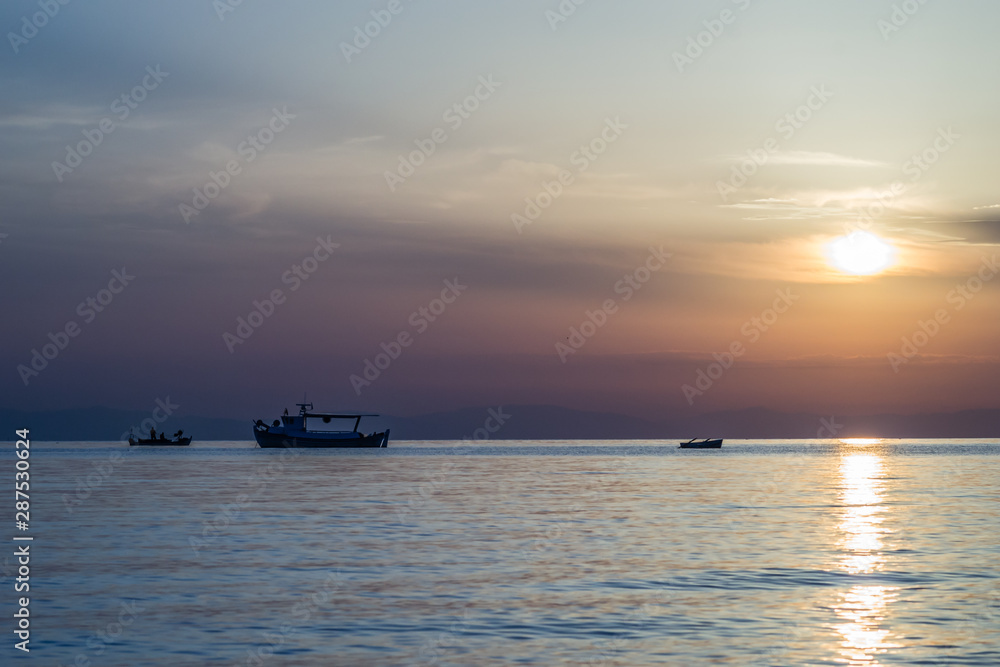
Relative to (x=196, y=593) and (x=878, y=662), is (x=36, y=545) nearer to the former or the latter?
(x=196, y=593)

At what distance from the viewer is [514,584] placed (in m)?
31.2

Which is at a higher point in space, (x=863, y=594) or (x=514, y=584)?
(x=863, y=594)

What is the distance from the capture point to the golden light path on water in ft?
73.4

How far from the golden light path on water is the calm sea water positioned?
0.34 feet

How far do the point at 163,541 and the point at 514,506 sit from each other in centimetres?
2498

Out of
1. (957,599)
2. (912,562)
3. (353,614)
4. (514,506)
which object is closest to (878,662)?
(957,599)

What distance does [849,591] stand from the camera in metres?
29.8

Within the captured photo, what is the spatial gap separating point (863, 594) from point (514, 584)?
9.91 meters

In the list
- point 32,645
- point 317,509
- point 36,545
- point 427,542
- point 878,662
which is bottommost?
point 32,645

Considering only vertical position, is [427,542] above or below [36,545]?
above

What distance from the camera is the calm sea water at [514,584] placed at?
22625 mm

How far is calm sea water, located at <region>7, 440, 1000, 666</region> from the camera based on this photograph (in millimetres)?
22625

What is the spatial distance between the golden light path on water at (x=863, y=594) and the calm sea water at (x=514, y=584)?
0.10 metres

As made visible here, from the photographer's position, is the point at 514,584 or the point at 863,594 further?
the point at 514,584
